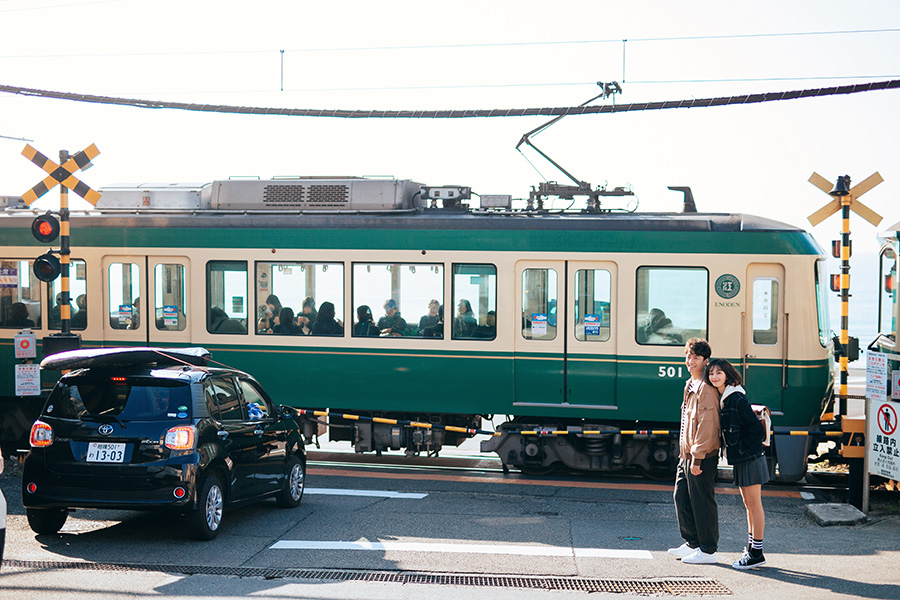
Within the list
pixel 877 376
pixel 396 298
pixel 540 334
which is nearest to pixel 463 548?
pixel 540 334

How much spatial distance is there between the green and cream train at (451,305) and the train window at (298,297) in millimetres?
21

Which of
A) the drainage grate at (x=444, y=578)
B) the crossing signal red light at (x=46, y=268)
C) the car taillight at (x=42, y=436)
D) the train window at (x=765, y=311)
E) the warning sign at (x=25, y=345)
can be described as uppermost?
the crossing signal red light at (x=46, y=268)

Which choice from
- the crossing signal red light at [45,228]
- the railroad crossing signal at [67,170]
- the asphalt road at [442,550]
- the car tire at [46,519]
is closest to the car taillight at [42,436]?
the car tire at [46,519]

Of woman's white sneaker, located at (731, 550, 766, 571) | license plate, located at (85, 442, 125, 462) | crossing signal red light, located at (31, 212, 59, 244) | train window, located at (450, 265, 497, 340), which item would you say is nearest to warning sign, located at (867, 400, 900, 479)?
woman's white sneaker, located at (731, 550, 766, 571)

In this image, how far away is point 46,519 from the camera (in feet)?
28.4

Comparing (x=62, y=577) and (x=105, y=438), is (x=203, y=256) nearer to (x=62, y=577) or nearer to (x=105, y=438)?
(x=105, y=438)

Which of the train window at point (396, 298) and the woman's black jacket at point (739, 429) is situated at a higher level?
the train window at point (396, 298)

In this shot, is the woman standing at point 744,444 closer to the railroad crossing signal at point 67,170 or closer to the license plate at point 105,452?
the license plate at point 105,452

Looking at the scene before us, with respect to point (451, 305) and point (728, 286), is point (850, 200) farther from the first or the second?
point (451, 305)

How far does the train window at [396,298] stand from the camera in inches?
489

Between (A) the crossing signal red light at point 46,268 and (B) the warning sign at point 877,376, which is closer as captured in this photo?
(B) the warning sign at point 877,376

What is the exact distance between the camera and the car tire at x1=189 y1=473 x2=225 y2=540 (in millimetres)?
8320

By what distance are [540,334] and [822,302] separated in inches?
141

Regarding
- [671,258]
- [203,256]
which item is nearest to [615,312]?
[671,258]
